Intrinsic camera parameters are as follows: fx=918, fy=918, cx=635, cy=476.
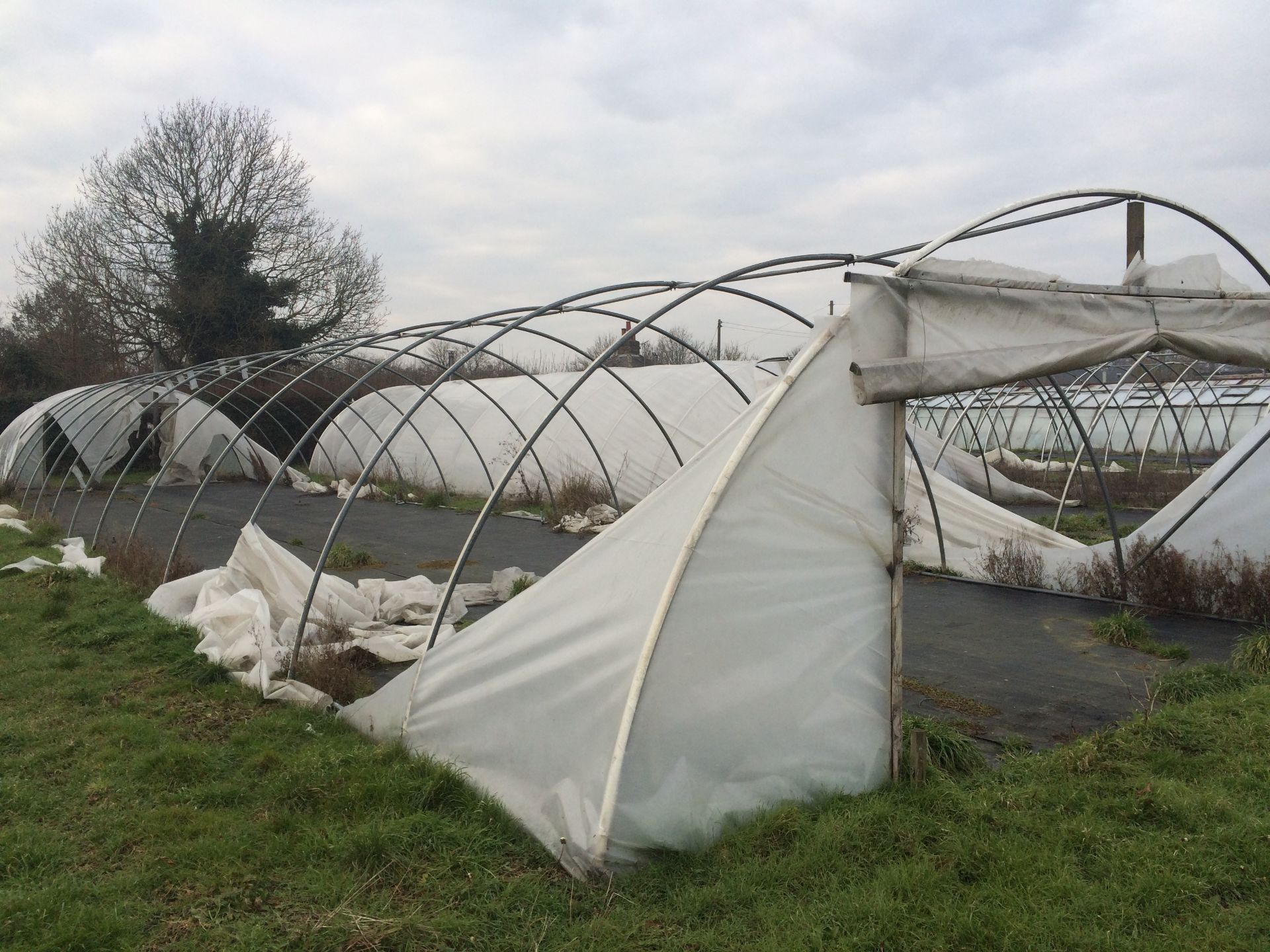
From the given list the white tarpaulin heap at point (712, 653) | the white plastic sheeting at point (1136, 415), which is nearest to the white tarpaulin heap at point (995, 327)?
the white tarpaulin heap at point (712, 653)

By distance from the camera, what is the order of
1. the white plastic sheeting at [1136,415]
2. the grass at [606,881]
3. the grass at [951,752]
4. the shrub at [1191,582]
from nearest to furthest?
the grass at [606,881] → the grass at [951,752] → the shrub at [1191,582] → the white plastic sheeting at [1136,415]

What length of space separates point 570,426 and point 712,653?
44.0 feet

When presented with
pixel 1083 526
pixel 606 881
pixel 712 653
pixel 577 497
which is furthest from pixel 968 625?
pixel 577 497

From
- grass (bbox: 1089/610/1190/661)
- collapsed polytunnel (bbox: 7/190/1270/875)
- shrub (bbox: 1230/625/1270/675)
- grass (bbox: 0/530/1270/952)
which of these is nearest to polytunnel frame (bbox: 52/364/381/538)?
grass (bbox: 0/530/1270/952)

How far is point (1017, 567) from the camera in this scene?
969cm

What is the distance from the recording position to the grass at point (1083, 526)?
40.5 feet

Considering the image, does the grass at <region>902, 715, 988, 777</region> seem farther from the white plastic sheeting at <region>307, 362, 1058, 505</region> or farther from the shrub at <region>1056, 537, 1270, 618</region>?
the white plastic sheeting at <region>307, 362, 1058, 505</region>

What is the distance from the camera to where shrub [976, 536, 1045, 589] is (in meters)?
9.62

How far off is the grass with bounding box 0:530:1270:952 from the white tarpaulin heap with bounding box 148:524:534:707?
1275mm

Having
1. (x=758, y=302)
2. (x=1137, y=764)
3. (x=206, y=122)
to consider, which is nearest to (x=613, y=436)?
(x=758, y=302)

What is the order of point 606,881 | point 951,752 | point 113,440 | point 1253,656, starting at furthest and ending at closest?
point 113,440 < point 1253,656 < point 951,752 < point 606,881

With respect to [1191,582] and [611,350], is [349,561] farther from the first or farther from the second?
[1191,582]

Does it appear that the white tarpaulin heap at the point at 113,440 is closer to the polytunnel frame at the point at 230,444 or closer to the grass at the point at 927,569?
the polytunnel frame at the point at 230,444

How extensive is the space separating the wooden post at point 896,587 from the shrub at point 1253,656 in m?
3.30
